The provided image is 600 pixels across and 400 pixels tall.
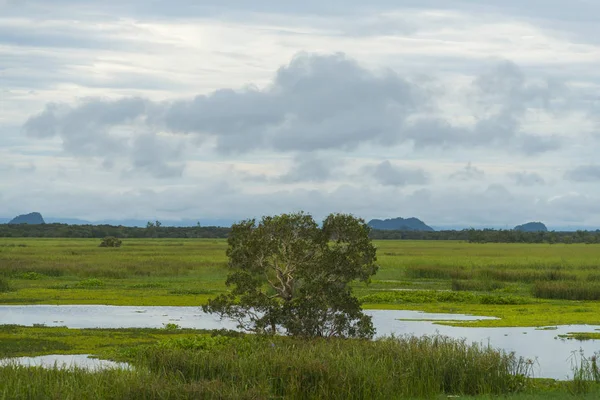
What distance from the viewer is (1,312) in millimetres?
38312

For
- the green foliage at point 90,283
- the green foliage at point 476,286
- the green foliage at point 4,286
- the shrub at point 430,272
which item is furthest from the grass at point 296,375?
the shrub at point 430,272

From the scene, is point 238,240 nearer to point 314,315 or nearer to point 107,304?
point 314,315

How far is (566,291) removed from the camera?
48312 mm

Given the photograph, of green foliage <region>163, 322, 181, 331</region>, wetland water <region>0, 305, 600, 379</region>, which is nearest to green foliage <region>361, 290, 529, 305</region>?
wetland water <region>0, 305, 600, 379</region>

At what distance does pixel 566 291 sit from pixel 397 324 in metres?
17.8

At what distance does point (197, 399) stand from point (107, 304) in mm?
27501

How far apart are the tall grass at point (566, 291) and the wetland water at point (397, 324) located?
11.9 metres

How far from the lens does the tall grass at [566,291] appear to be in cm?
4784

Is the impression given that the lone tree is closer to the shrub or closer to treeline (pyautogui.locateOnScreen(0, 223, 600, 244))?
the shrub

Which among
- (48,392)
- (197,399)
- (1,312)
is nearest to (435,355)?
(197,399)

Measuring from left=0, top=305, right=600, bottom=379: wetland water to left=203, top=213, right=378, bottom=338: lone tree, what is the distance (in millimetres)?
3025

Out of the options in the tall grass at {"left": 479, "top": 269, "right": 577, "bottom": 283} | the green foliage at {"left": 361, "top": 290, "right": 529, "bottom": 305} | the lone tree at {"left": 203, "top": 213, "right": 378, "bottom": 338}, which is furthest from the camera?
the tall grass at {"left": 479, "top": 269, "right": 577, "bottom": 283}

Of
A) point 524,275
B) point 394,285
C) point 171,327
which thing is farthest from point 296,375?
point 524,275

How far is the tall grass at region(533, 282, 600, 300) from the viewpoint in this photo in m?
47.8
